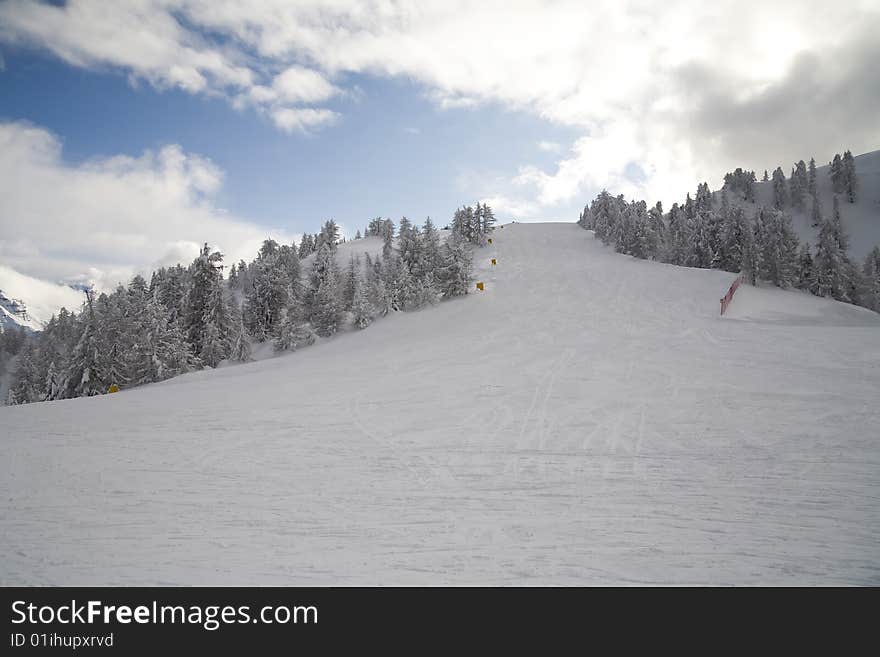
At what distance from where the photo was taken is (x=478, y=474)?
7.31 meters

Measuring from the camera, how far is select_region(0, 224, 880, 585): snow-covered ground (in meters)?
4.80

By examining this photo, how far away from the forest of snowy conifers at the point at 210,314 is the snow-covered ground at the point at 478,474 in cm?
1535

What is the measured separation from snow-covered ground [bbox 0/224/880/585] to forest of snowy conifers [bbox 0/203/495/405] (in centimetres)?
1535

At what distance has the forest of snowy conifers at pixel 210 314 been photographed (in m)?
28.6

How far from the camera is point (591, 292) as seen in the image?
1251 inches

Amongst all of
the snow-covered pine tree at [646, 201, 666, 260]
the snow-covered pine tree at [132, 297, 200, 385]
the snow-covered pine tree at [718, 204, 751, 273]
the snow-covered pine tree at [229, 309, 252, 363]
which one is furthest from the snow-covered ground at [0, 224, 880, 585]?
the snow-covered pine tree at [646, 201, 666, 260]

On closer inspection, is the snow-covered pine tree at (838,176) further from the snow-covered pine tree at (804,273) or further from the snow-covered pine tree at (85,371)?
the snow-covered pine tree at (85,371)

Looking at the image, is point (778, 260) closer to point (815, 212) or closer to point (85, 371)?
point (85, 371)

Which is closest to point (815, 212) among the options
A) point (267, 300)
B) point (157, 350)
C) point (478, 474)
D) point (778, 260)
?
point (778, 260)

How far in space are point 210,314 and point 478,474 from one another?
3392cm

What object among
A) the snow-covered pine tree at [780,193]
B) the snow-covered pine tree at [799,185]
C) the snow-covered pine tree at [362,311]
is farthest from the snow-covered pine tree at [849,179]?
the snow-covered pine tree at [362,311]
